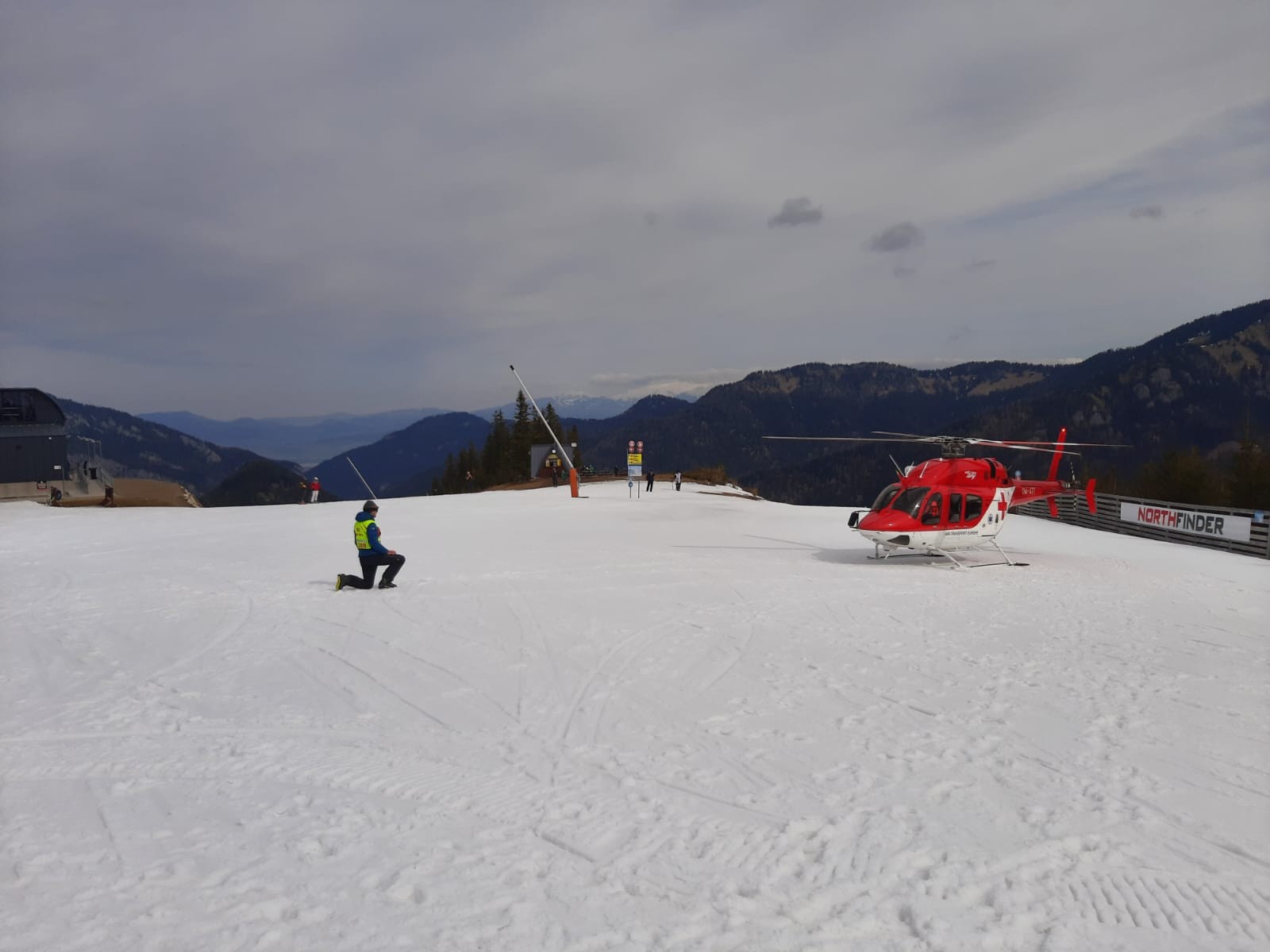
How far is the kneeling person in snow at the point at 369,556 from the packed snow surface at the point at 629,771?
0.43 m

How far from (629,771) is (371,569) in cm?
935

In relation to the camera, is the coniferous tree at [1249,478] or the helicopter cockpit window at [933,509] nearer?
the helicopter cockpit window at [933,509]

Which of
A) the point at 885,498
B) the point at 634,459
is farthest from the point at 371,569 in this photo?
the point at 634,459

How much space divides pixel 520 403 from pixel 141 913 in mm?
87881

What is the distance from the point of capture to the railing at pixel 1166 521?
22.7 meters

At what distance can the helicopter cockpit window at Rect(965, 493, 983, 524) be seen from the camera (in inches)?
715

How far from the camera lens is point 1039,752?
266 inches

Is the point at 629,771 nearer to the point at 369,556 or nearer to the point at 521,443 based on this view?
the point at 369,556

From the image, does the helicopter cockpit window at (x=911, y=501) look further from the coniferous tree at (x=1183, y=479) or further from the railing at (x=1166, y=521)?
the coniferous tree at (x=1183, y=479)

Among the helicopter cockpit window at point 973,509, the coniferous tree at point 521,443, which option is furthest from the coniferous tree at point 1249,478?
the coniferous tree at point 521,443

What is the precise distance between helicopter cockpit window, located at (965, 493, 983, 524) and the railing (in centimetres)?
Answer: 1016

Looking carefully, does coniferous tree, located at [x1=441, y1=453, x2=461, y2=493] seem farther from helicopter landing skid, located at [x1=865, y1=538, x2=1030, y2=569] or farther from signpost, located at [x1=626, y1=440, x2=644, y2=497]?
helicopter landing skid, located at [x1=865, y1=538, x2=1030, y2=569]

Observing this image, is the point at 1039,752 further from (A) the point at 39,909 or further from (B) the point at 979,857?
(A) the point at 39,909

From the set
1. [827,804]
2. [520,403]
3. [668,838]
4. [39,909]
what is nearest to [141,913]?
[39,909]
